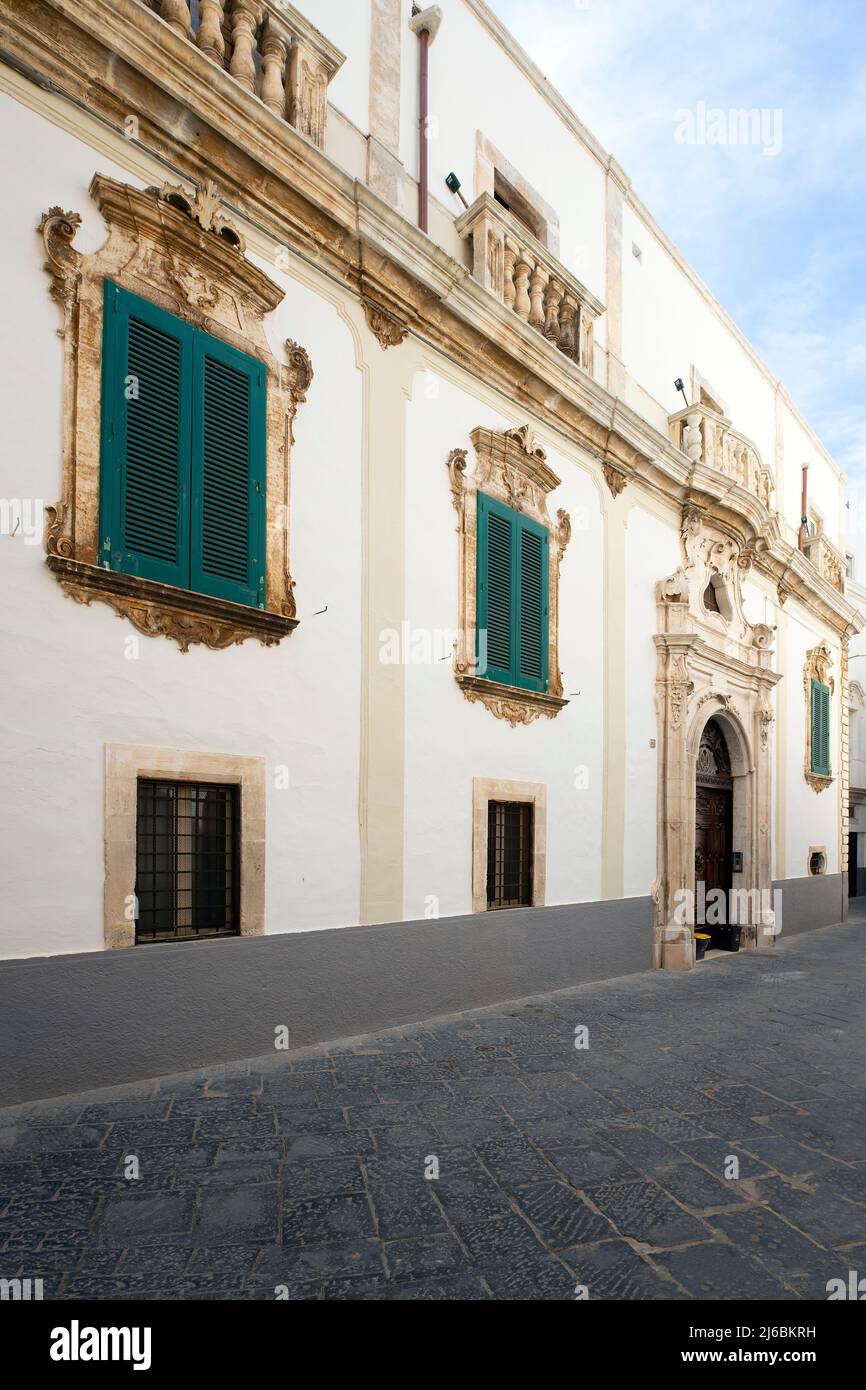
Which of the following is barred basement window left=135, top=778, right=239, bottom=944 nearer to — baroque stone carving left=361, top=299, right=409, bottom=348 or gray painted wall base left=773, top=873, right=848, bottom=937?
baroque stone carving left=361, top=299, right=409, bottom=348

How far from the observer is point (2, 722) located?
482 centimetres

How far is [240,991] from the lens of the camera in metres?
5.82

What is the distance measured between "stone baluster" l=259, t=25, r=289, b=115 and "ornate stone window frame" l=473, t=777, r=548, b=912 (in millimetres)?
6126

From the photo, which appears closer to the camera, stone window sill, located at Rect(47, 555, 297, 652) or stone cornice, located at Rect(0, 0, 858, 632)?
stone window sill, located at Rect(47, 555, 297, 652)

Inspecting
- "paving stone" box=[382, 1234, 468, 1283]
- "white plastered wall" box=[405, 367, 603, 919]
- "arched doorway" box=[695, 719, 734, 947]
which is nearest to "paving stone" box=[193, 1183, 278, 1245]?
"paving stone" box=[382, 1234, 468, 1283]

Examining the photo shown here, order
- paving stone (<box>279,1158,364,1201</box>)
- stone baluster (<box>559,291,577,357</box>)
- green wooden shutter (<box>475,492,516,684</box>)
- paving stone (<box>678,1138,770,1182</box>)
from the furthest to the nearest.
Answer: stone baluster (<box>559,291,577,357</box>) < green wooden shutter (<box>475,492,516,684</box>) < paving stone (<box>678,1138,770,1182</box>) < paving stone (<box>279,1158,364,1201</box>)

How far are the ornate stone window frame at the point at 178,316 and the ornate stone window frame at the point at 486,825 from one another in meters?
2.94

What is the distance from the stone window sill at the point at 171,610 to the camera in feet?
16.8

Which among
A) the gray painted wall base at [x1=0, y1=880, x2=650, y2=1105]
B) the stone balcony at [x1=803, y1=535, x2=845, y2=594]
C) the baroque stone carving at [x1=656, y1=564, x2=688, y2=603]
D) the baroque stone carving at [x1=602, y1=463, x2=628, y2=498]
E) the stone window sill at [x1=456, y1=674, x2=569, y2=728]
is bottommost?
the gray painted wall base at [x1=0, y1=880, x2=650, y2=1105]

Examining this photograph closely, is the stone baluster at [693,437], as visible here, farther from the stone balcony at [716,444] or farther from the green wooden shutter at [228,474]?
the green wooden shutter at [228,474]

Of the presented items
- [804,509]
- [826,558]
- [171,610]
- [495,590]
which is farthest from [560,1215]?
[826,558]

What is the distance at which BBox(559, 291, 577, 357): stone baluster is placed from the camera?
981cm

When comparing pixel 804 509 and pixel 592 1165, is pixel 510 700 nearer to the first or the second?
pixel 592 1165
